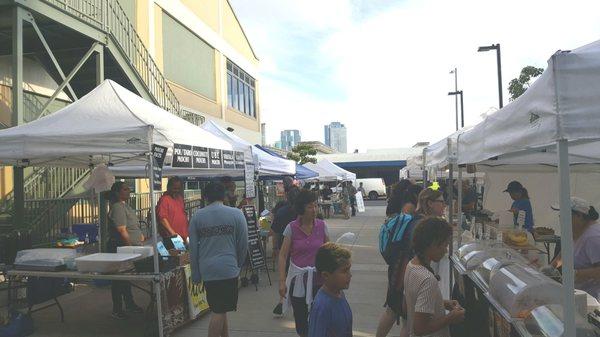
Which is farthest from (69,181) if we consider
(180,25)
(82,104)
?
(180,25)

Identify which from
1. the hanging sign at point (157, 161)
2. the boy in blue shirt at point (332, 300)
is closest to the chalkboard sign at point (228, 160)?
the hanging sign at point (157, 161)

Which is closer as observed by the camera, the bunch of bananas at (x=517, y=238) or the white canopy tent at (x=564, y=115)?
the white canopy tent at (x=564, y=115)

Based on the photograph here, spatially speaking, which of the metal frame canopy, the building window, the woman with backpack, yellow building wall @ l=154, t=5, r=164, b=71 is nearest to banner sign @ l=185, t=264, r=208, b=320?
the metal frame canopy

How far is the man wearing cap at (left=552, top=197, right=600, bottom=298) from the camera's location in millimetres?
3973

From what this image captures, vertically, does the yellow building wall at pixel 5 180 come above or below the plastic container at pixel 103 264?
above

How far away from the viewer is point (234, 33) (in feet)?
86.0

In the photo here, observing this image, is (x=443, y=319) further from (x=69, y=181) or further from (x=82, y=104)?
(x=69, y=181)

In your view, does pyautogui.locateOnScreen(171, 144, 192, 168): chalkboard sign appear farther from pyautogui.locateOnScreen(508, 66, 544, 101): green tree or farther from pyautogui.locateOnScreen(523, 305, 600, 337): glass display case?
pyautogui.locateOnScreen(508, 66, 544, 101): green tree

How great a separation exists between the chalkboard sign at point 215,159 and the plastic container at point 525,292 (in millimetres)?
4114

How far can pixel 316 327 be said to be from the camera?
2.60 metres

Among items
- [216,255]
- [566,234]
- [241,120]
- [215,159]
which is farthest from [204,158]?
[241,120]

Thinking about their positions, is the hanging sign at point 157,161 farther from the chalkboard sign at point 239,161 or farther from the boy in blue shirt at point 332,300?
the boy in blue shirt at point 332,300

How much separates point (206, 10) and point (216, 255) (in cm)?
1959

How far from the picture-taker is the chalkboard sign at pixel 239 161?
751cm
